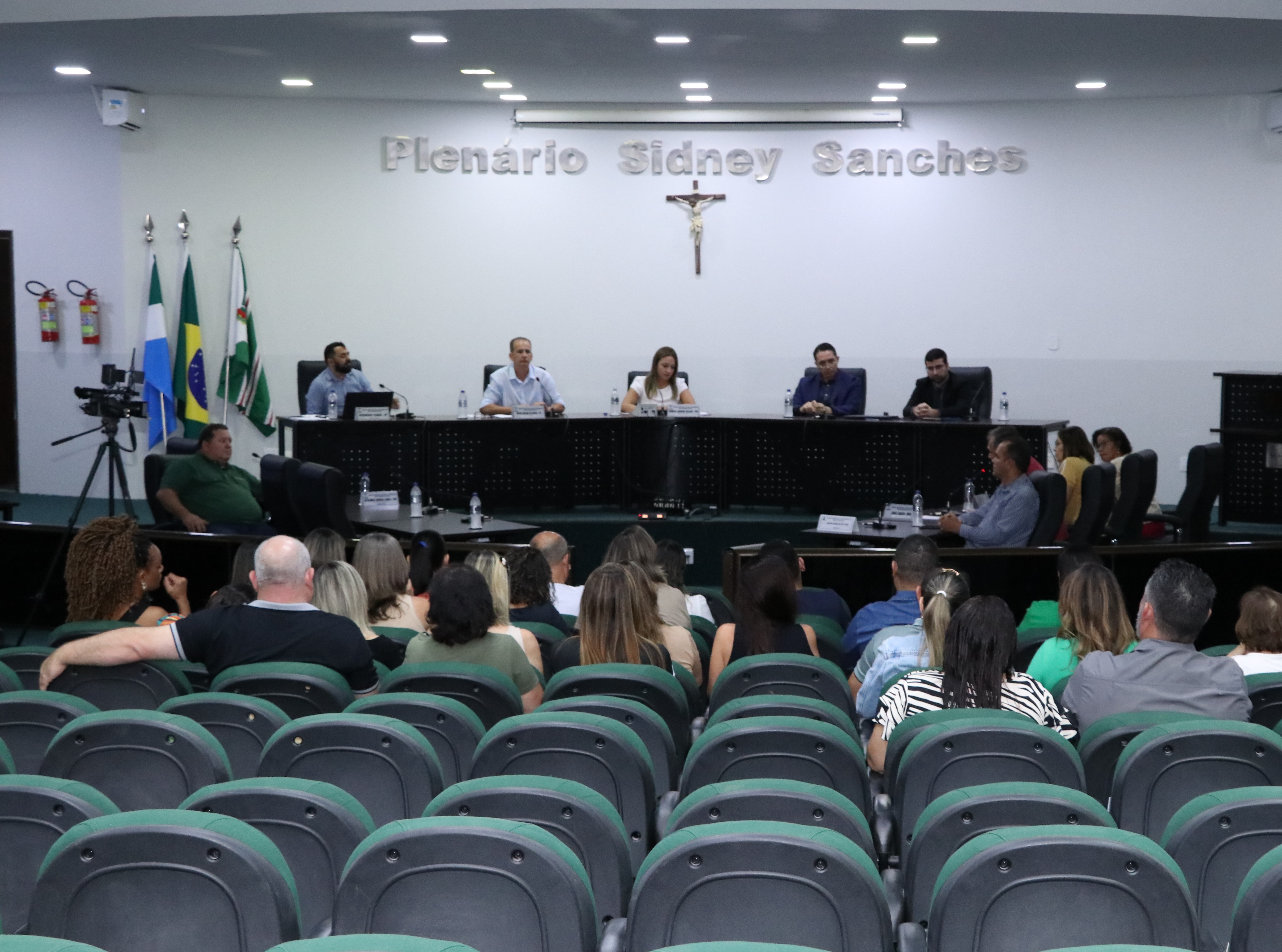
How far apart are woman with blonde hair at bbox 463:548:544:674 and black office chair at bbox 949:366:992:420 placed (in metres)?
6.25

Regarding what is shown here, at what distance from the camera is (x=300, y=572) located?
397 centimetres

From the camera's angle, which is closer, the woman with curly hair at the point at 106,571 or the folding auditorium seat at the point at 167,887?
the folding auditorium seat at the point at 167,887

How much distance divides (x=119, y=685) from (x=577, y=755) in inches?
62.8

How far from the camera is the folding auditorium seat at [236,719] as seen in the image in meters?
3.11

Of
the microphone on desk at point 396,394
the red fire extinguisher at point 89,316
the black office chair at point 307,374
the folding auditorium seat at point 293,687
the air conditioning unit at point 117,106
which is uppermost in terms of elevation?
the air conditioning unit at point 117,106

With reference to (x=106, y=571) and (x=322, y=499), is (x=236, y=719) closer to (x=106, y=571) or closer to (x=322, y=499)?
(x=106, y=571)

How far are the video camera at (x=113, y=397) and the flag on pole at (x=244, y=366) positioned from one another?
1.92 meters

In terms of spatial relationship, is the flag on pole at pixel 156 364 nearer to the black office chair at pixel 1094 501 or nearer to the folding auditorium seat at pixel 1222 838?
the black office chair at pixel 1094 501

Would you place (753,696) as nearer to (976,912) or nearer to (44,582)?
(976,912)

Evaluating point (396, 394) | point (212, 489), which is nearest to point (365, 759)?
point (212, 489)

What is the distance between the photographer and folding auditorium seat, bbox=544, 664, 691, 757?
3578 millimetres

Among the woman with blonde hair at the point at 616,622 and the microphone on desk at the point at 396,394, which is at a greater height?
the microphone on desk at the point at 396,394

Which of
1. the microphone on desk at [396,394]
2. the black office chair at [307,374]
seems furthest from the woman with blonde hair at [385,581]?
the black office chair at [307,374]

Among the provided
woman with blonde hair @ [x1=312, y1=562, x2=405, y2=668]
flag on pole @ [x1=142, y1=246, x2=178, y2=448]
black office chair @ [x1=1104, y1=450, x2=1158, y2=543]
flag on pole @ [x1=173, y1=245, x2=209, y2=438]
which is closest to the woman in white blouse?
black office chair @ [x1=1104, y1=450, x2=1158, y2=543]
